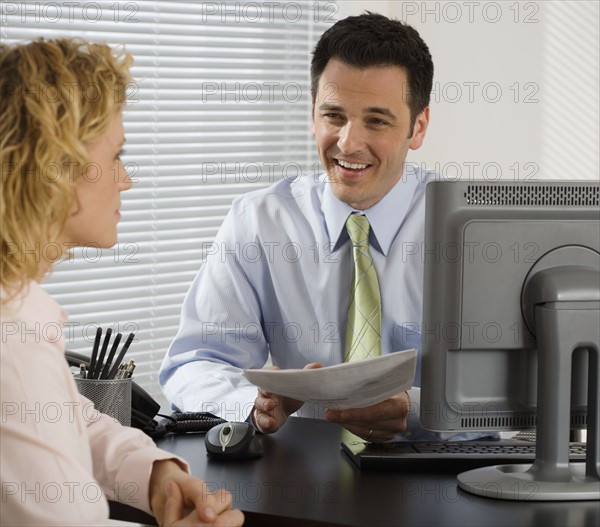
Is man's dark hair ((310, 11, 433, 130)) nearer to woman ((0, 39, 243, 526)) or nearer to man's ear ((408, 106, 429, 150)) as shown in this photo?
man's ear ((408, 106, 429, 150))

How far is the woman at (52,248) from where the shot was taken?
1157 millimetres

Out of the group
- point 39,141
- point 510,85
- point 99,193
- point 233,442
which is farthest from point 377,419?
point 510,85

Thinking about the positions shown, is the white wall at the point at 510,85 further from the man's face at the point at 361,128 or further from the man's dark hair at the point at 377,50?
the man's face at the point at 361,128

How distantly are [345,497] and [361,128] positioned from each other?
49.3 inches

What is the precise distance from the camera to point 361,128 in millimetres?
2479

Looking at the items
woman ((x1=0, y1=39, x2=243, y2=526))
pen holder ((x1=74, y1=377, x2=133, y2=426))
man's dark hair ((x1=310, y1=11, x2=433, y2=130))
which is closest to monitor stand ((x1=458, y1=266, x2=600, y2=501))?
woman ((x1=0, y1=39, x2=243, y2=526))

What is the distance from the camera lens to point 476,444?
5.76ft

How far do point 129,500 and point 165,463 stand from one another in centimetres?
8

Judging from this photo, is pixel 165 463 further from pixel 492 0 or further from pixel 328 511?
pixel 492 0

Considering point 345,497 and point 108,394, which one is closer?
point 345,497

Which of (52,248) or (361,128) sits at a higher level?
(361,128)

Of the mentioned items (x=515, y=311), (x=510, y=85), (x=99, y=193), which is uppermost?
(x=510, y=85)

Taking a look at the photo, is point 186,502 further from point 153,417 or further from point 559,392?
point 559,392

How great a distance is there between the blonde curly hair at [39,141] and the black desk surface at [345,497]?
1.74ft
